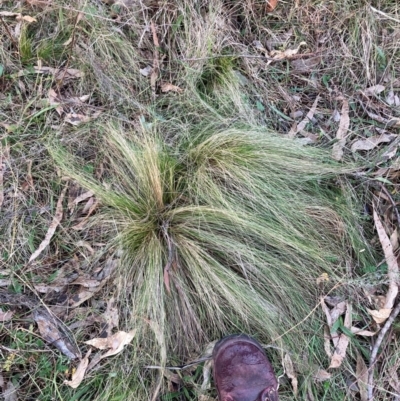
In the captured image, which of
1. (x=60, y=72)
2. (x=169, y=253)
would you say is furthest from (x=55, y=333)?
(x=60, y=72)

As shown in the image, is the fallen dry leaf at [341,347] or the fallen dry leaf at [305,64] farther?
the fallen dry leaf at [305,64]

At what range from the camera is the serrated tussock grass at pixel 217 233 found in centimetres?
162

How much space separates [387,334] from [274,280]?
0.52 meters

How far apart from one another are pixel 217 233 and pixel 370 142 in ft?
2.88

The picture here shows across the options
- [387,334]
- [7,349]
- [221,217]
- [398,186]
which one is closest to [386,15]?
[398,186]

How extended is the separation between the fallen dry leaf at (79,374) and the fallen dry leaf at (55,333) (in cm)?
3

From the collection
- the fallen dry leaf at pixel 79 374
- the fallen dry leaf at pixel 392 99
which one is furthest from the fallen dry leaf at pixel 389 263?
the fallen dry leaf at pixel 79 374

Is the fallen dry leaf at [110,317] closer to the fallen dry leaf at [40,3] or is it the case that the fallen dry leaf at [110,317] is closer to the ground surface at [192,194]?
the ground surface at [192,194]

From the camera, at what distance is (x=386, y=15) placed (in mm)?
2059

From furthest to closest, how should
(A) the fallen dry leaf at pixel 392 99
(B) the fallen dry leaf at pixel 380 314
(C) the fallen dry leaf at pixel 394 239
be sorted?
(A) the fallen dry leaf at pixel 392 99 → (C) the fallen dry leaf at pixel 394 239 → (B) the fallen dry leaf at pixel 380 314

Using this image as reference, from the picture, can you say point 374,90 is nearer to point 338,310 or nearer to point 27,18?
point 338,310

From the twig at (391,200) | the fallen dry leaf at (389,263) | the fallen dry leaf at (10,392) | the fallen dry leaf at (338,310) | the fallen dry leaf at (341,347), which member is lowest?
the fallen dry leaf at (10,392)

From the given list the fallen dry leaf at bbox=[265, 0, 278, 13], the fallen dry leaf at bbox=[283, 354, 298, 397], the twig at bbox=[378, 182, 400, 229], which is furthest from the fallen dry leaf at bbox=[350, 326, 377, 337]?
the fallen dry leaf at bbox=[265, 0, 278, 13]

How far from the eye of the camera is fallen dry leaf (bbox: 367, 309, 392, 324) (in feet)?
5.49
